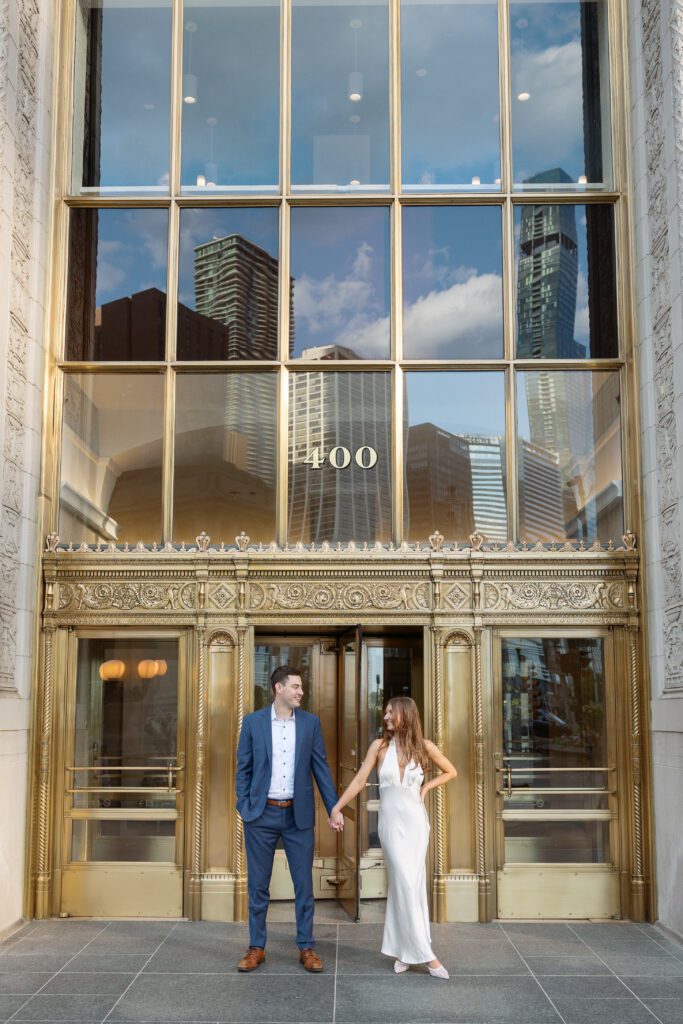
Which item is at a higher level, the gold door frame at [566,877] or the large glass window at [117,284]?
the large glass window at [117,284]

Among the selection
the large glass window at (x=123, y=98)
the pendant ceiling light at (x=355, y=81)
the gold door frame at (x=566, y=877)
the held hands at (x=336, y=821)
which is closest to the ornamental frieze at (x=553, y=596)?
the gold door frame at (x=566, y=877)

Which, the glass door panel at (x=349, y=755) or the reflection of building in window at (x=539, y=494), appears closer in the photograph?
the glass door panel at (x=349, y=755)

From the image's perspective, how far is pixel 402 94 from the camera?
1015 cm

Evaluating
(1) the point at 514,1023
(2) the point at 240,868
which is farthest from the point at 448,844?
(1) the point at 514,1023

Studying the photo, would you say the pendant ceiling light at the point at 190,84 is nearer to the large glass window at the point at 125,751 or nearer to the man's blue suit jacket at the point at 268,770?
the large glass window at the point at 125,751

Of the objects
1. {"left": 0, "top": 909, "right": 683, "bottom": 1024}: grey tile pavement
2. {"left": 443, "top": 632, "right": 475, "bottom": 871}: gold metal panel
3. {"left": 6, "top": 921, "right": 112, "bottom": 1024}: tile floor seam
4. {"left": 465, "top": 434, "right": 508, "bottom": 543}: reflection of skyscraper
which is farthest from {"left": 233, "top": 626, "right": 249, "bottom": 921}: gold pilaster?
{"left": 465, "top": 434, "right": 508, "bottom": 543}: reflection of skyscraper

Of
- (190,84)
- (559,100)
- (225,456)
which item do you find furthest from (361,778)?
(190,84)

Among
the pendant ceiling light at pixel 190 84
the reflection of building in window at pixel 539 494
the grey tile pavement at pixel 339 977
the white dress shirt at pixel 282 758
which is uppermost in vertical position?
the pendant ceiling light at pixel 190 84

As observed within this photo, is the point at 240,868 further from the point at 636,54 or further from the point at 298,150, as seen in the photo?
the point at 636,54

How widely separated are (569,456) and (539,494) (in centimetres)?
45

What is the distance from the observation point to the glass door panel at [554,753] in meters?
9.14

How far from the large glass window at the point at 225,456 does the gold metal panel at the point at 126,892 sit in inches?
114

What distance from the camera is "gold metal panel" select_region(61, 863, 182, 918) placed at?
9.05 metres

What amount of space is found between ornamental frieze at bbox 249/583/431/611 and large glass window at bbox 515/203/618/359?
8.05ft
